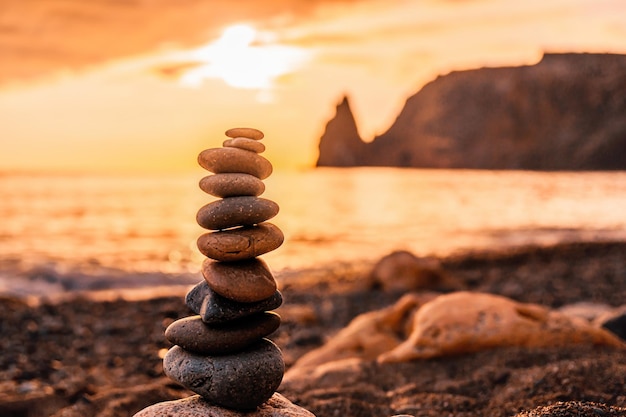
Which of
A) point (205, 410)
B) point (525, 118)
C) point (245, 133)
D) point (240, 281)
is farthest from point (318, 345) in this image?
point (525, 118)

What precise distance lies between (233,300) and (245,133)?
1365 millimetres

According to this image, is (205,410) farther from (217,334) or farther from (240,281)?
(240,281)

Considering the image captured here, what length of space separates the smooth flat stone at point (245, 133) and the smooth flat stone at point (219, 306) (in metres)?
1.24

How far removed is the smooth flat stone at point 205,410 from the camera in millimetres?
4836

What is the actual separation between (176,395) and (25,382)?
301 cm

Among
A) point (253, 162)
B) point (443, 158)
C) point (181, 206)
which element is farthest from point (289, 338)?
point (443, 158)

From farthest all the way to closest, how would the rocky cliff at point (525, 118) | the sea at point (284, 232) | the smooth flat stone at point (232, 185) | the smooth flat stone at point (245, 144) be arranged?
the rocky cliff at point (525, 118), the sea at point (284, 232), the smooth flat stone at point (245, 144), the smooth flat stone at point (232, 185)

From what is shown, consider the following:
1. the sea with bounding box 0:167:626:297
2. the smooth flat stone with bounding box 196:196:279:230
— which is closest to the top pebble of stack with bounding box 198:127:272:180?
the smooth flat stone with bounding box 196:196:279:230

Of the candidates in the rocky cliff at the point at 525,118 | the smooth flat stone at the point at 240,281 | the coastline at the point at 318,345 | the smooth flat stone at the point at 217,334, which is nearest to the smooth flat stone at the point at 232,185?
the smooth flat stone at the point at 240,281

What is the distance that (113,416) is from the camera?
20.7 ft

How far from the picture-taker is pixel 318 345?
1115 centimetres

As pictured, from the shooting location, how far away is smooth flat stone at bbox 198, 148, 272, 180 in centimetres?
513

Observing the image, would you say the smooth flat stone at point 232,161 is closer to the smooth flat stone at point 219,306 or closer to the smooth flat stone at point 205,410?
the smooth flat stone at point 219,306

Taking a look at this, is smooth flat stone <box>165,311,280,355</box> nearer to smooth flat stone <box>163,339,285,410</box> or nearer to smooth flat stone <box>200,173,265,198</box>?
smooth flat stone <box>163,339,285,410</box>
